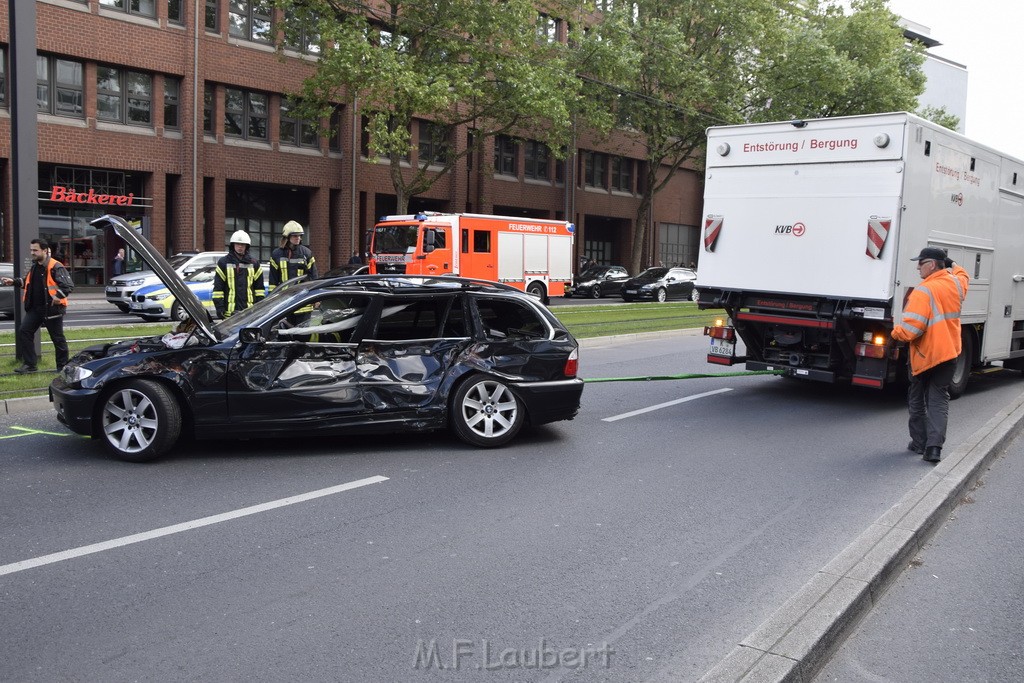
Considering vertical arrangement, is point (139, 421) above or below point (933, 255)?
below

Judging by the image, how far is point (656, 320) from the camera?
Answer: 23.3 meters

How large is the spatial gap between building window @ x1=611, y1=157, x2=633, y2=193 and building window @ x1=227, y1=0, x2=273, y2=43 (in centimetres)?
2185

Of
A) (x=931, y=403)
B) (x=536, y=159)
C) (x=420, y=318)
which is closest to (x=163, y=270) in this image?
(x=420, y=318)

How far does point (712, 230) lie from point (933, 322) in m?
4.04

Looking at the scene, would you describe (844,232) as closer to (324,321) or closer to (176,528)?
(324,321)

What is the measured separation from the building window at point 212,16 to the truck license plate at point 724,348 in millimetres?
25821

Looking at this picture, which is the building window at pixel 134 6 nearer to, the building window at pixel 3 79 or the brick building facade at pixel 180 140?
the brick building facade at pixel 180 140

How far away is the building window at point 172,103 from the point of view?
30.9m

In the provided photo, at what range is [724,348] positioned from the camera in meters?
11.6

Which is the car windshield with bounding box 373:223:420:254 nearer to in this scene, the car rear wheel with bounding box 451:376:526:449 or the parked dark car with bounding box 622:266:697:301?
the parked dark car with bounding box 622:266:697:301

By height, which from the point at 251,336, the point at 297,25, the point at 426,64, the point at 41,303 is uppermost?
the point at 297,25

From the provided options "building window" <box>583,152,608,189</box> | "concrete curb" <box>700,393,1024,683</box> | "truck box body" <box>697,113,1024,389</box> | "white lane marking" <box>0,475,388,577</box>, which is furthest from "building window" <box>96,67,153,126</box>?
"concrete curb" <box>700,393,1024,683</box>

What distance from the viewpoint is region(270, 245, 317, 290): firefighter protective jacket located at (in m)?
11.8

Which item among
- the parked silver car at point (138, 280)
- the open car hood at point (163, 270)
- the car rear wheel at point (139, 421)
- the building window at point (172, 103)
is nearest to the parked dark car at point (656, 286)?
the building window at point (172, 103)
